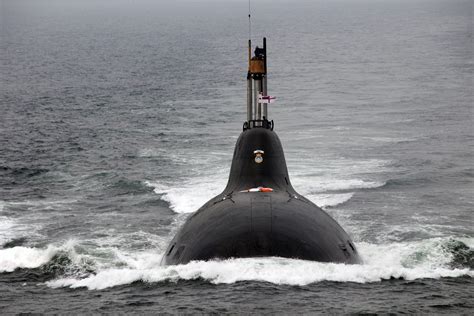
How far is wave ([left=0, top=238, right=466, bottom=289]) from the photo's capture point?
25656mm

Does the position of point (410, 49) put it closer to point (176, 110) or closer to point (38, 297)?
point (176, 110)

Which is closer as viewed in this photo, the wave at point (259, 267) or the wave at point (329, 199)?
the wave at point (259, 267)

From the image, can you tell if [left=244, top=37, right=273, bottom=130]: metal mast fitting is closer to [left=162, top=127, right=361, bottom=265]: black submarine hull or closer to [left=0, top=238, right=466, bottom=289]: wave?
[left=162, top=127, right=361, bottom=265]: black submarine hull

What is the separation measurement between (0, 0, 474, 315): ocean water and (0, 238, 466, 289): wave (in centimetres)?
7

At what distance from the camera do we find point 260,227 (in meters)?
27.8

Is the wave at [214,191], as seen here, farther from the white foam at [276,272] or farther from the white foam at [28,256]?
the white foam at [276,272]

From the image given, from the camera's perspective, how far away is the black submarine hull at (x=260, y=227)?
88.7 feet

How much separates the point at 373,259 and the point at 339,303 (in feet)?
27.3

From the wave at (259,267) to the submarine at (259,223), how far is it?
0.60 metres

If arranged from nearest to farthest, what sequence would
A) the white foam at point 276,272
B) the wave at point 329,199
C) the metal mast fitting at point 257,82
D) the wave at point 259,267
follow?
the white foam at point 276,272 → the wave at point 259,267 → the metal mast fitting at point 257,82 → the wave at point 329,199

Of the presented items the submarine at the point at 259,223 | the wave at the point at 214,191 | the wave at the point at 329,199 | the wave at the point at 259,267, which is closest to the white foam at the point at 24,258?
the wave at the point at 259,267

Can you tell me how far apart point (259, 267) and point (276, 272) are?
60 cm

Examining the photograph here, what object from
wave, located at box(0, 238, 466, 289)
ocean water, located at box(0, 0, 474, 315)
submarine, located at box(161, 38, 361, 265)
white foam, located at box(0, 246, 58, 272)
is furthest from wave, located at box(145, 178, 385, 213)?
white foam, located at box(0, 246, 58, 272)

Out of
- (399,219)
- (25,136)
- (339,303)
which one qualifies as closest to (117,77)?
(25,136)
